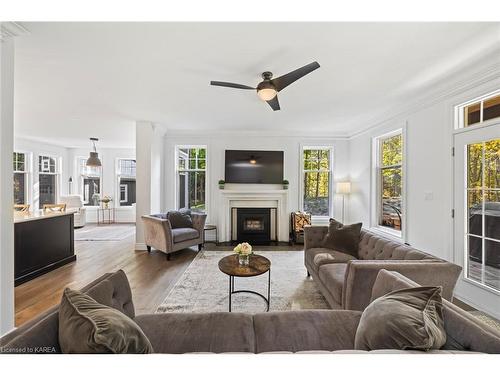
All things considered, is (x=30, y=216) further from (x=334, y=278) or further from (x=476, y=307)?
(x=476, y=307)

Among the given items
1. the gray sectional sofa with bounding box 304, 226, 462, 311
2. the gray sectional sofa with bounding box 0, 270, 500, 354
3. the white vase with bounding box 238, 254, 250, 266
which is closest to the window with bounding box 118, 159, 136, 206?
the white vase with bounding box 238, 254, 250, 266

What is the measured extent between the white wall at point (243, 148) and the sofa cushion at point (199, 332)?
12.3 feet

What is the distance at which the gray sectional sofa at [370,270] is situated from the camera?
5.19 feet

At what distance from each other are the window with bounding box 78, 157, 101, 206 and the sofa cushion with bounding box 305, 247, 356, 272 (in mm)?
7504

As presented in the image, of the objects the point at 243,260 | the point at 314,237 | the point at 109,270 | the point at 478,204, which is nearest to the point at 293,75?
the point at 243,260

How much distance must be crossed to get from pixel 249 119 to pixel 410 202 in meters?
3.05

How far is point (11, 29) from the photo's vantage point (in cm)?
164

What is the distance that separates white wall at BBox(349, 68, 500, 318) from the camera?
7.76 ft

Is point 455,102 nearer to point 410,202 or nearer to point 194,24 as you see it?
point 410,202

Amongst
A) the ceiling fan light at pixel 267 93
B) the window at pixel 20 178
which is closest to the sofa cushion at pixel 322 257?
the ceiling fan light at pixel 267 93

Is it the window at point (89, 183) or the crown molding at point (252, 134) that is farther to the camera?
the window at point (89, 183)

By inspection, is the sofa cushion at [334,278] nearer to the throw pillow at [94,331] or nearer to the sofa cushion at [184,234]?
the throw pillow at [94,331]

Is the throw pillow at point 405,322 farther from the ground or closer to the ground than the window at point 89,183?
closer to the ground

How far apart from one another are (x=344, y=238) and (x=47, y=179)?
8.58m
